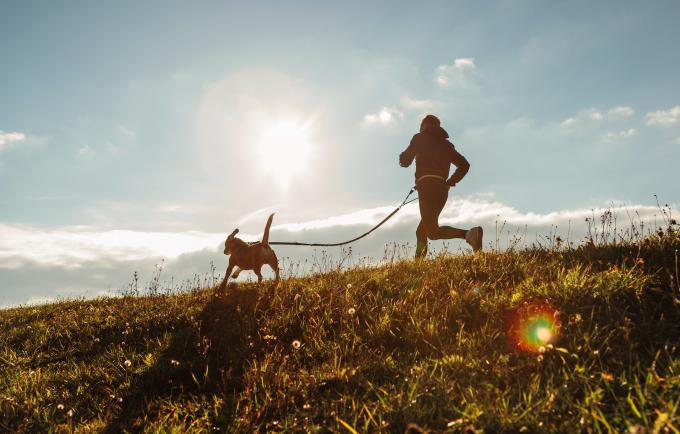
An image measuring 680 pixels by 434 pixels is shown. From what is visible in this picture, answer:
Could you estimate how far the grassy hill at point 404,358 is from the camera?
10.1ft

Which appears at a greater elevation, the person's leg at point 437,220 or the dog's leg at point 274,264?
the person's leg at point 437,220

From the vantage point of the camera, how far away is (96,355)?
20.4ft

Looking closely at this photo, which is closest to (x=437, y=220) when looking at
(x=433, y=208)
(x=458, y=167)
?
(x=433, y=208)

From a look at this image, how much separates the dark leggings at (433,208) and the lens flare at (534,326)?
426 centimetres

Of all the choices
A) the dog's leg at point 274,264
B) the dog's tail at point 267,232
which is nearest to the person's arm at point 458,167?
the dog's tail at point 267,232

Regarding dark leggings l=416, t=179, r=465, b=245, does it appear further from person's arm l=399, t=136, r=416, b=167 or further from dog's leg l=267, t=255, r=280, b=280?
dog's leg l=267, t=255, r=280, b=280

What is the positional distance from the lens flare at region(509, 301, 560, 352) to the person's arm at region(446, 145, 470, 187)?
15.5 feet

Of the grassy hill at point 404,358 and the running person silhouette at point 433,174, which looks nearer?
the grassy hill at point 404,358

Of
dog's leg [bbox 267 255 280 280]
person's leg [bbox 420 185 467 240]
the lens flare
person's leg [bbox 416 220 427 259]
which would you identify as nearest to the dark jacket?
person's leg [bbox 420 185 467 240]

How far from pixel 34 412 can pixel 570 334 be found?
483 centimetres

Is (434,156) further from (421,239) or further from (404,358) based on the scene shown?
(404,358)

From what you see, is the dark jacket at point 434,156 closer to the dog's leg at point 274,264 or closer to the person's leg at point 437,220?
the person's leg at point 437,220

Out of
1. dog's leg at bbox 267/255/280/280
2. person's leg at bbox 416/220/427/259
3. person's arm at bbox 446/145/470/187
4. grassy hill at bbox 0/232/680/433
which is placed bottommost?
grassy hill at bbox 0/232/680/433

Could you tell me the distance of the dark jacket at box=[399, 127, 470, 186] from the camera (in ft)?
28.9
